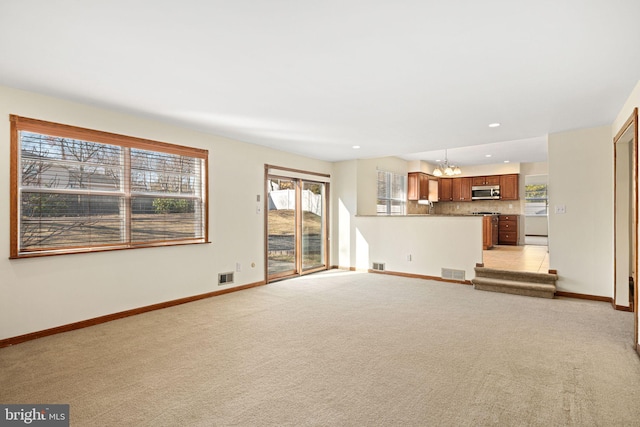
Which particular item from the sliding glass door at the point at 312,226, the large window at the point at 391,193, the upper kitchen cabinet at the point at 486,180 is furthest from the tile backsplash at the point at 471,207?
the sliding glass door at the point at 312,226

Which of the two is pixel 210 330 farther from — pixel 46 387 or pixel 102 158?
pixel 102 158

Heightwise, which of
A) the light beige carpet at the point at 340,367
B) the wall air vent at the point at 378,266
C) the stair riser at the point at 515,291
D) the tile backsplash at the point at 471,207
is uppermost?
the tile backsplash at the point at 471,207

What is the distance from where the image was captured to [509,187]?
9789mm

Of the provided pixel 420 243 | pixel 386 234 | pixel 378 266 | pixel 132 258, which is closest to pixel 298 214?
pixel 386 234

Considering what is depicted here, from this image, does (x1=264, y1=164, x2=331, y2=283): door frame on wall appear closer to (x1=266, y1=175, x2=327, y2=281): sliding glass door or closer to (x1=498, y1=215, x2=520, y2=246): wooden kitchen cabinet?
(x1=266, y1=175, x2=327, y2=281): sliding glass door

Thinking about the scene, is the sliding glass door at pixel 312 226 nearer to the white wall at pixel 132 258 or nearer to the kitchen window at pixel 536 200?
the white wall at pixel 132 258

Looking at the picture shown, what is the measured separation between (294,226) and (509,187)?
6.86m

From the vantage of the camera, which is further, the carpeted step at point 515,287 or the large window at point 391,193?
the large window at point 391,193

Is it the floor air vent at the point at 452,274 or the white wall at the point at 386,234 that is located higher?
the white wall at the point at 386,234

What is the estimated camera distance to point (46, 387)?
95.7 inches

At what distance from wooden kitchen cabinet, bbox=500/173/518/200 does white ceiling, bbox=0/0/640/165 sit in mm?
5736

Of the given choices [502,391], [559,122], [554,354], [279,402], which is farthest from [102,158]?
[559,122]
